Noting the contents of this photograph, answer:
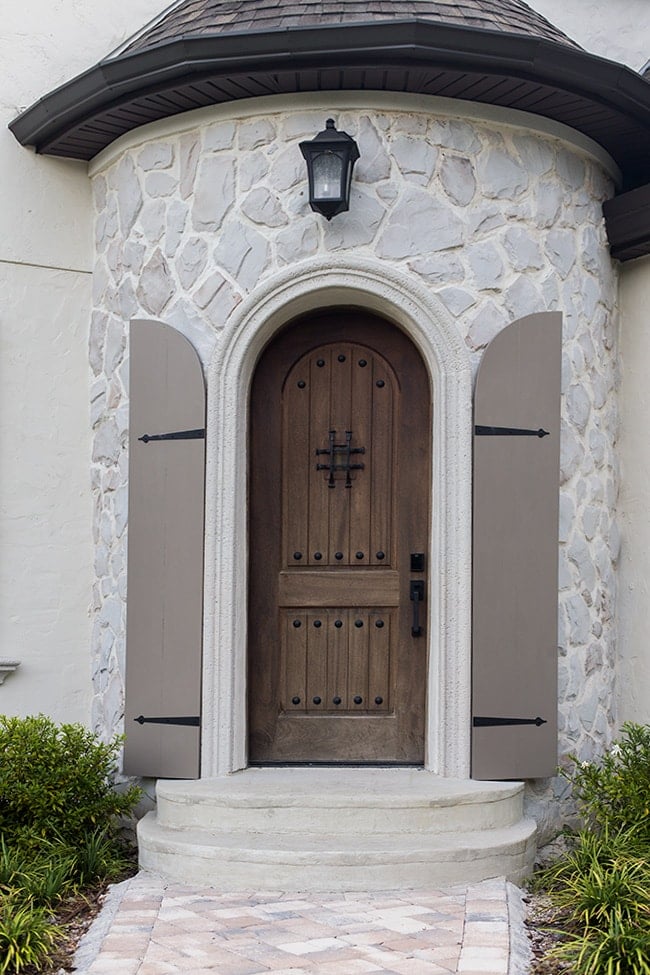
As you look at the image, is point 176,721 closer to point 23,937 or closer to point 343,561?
point 343,561

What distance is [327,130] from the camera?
5625mm

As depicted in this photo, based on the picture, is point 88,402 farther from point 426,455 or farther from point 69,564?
point 426,455

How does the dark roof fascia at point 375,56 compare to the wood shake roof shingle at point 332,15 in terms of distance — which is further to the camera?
the wood shake roof shingle at point 332,15

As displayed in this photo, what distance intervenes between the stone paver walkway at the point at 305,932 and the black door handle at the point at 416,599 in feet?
4.33

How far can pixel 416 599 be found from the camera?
19.5 ft

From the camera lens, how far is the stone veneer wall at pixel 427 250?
5824 mm

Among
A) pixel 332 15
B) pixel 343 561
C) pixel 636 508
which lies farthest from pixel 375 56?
pixel 636 508

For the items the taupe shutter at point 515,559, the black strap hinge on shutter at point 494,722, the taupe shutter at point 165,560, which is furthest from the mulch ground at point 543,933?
the taupe shutter at point 165,560

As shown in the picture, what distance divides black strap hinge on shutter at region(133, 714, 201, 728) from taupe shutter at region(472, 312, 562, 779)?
1383 millimetres

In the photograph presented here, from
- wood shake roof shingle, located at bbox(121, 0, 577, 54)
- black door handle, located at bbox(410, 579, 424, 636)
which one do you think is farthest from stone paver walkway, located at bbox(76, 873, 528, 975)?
wood shake roof shingle, located at bbox(121, 0, 577, 54)

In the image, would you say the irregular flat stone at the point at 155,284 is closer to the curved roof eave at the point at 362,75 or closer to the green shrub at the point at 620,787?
the curved roof eave at the point at 362,75

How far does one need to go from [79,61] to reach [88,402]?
1.99 m

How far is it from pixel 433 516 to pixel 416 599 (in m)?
0.44

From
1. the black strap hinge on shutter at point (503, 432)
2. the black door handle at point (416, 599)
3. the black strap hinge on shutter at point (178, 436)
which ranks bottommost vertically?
the black door handle at point (416, 599)
